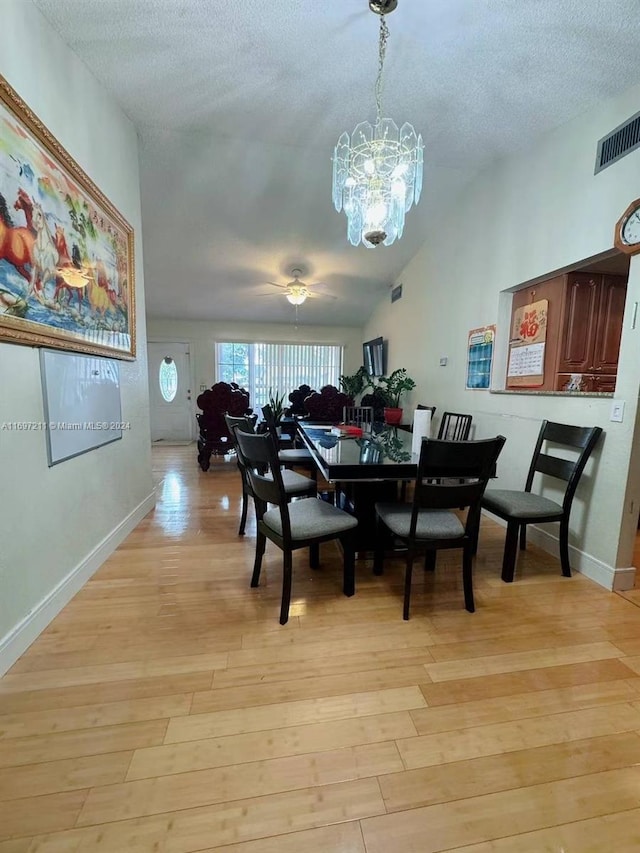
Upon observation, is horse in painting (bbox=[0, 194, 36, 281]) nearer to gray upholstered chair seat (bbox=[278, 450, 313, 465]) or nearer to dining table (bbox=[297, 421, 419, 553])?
dining table (bbox=[297, 421, 419, 553])

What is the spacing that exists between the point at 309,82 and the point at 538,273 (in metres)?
2.02

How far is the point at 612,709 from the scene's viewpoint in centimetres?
125

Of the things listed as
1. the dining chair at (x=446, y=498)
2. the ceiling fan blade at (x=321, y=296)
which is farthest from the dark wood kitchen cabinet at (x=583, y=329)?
the ceiling fan blade at (x=321, y=296)

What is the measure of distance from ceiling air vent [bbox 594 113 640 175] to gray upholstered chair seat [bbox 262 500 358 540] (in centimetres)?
252

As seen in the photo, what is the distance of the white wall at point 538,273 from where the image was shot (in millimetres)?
A: 1964

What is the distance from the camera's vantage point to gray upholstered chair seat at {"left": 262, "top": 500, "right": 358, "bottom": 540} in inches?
67.0

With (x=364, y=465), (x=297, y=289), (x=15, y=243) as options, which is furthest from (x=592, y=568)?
(x=297, y=289)

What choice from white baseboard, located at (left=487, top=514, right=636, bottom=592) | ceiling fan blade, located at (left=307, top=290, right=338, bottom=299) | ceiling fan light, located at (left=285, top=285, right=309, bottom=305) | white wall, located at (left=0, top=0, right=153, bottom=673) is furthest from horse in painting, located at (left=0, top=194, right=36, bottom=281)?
ceiling fan blade, located at (left=307, top=290, right=338, bottom=299)

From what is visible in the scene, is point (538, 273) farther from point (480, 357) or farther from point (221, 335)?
point (221, 335)

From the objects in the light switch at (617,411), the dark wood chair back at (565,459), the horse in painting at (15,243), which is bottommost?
the dark wood chair back at (565,459)

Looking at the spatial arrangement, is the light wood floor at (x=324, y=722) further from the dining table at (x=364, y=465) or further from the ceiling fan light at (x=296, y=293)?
the ceiling fan light at (x=296, y=293)

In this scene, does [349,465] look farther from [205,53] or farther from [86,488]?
[205,53]

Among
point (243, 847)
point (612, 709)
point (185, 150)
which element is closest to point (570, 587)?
point (612, 709)

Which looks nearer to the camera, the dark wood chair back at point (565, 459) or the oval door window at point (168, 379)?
the dark wood chair back at point (565, 459)
